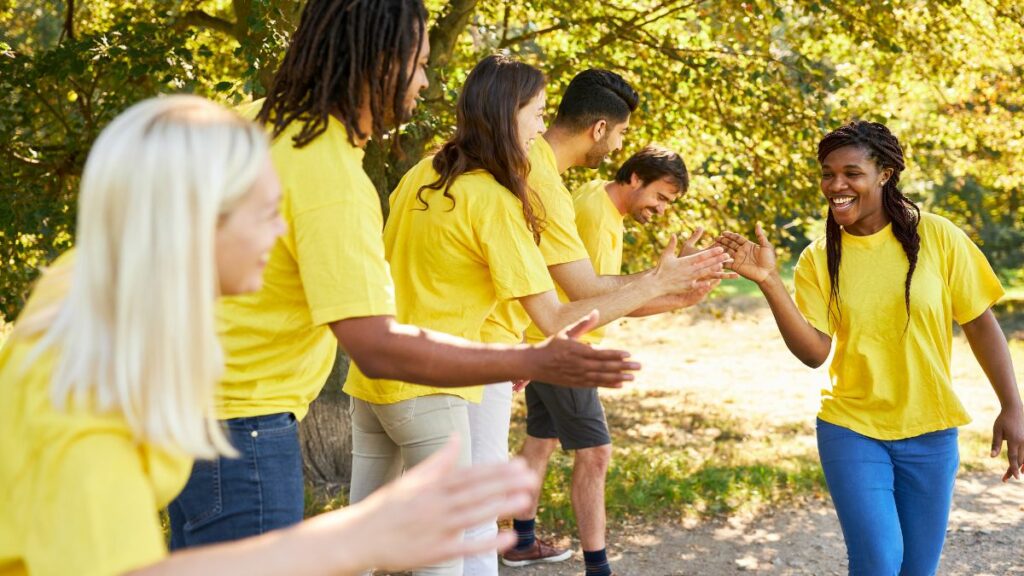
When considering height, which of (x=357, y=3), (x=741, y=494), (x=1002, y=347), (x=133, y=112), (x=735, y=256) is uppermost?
(x=357, y=3)

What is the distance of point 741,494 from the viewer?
6.81 m

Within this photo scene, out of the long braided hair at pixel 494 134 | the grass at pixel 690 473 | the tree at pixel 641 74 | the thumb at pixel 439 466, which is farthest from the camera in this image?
the grass at pixel 690 473

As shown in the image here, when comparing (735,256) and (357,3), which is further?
(735,256)

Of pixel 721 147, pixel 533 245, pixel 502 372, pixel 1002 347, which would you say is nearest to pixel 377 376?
pixel 502 372

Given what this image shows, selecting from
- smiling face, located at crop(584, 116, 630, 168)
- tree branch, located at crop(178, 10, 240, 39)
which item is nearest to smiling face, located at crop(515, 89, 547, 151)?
smiling face, located at crop(584, 116, 630, 168)

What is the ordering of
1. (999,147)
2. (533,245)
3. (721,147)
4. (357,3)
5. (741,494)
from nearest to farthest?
(357,3)
(533,245)
(741,494)
(721,147)
(999,147)

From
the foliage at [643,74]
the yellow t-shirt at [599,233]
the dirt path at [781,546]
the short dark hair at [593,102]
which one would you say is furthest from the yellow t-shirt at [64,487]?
the dirt path at [781,546]

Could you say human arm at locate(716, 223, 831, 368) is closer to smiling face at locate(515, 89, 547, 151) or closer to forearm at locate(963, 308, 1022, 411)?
forearm at locate(963, 308, 1022, 411)

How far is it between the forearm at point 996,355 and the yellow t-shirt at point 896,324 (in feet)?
0.29

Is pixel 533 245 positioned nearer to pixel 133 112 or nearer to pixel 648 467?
pixel 133 112

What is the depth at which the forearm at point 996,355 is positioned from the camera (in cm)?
391

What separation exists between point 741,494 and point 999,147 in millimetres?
5191

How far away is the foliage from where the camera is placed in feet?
20.1

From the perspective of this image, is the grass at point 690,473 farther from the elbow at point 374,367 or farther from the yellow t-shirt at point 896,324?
the elbow at point 374,367
